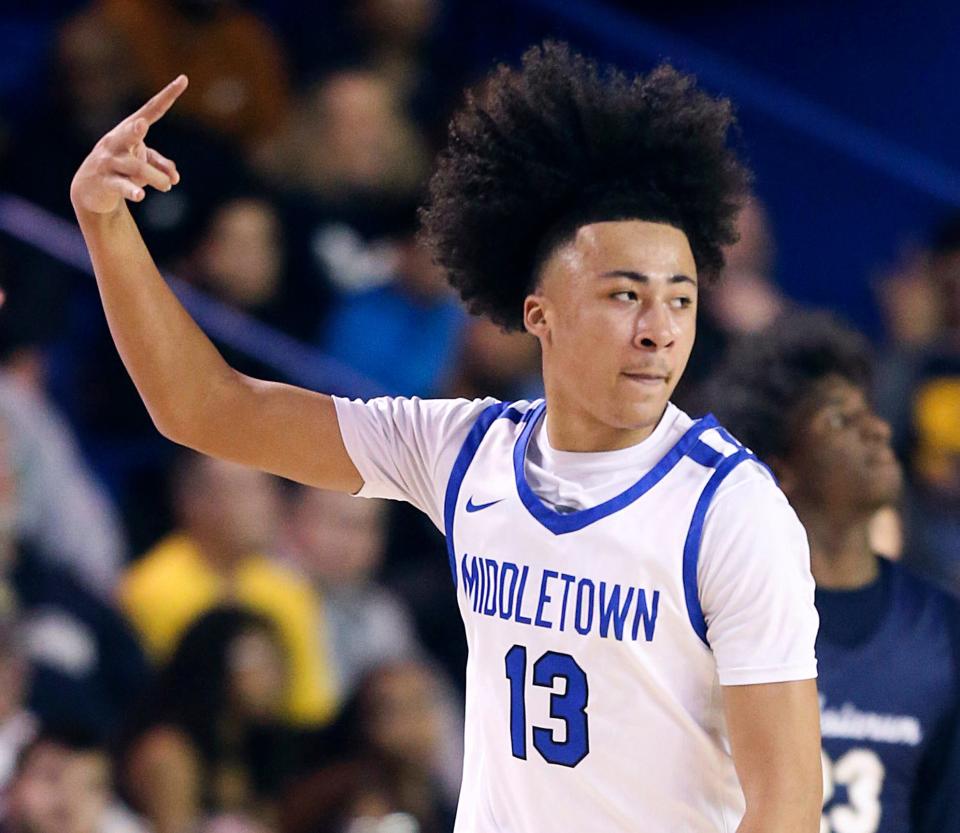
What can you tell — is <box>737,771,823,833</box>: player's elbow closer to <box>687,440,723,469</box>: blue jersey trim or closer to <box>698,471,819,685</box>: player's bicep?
<box>698,471,819,685</box>: player's bicep

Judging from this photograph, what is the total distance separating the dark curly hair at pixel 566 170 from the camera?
2947mm

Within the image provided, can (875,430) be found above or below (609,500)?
above

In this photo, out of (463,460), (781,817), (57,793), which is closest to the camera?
(781,817)

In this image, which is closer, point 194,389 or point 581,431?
point 581,431

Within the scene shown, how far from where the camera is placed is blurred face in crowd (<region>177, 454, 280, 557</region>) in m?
5.48

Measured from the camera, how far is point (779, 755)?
259 cm

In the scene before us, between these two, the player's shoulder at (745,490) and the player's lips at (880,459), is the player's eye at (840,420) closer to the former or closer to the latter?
the player's lips at (880,459)

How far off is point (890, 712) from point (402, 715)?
6.75ft

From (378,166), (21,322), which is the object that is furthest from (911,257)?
(21,322)

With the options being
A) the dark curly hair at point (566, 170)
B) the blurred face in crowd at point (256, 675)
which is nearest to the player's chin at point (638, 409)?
the dark curly hair at point (566, 170)

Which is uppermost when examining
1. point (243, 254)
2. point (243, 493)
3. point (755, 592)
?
point (243, 254)

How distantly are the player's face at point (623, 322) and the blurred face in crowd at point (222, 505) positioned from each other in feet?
8.97

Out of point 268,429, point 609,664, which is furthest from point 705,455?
point 268,429

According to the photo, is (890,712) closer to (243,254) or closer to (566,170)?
(566,170)
